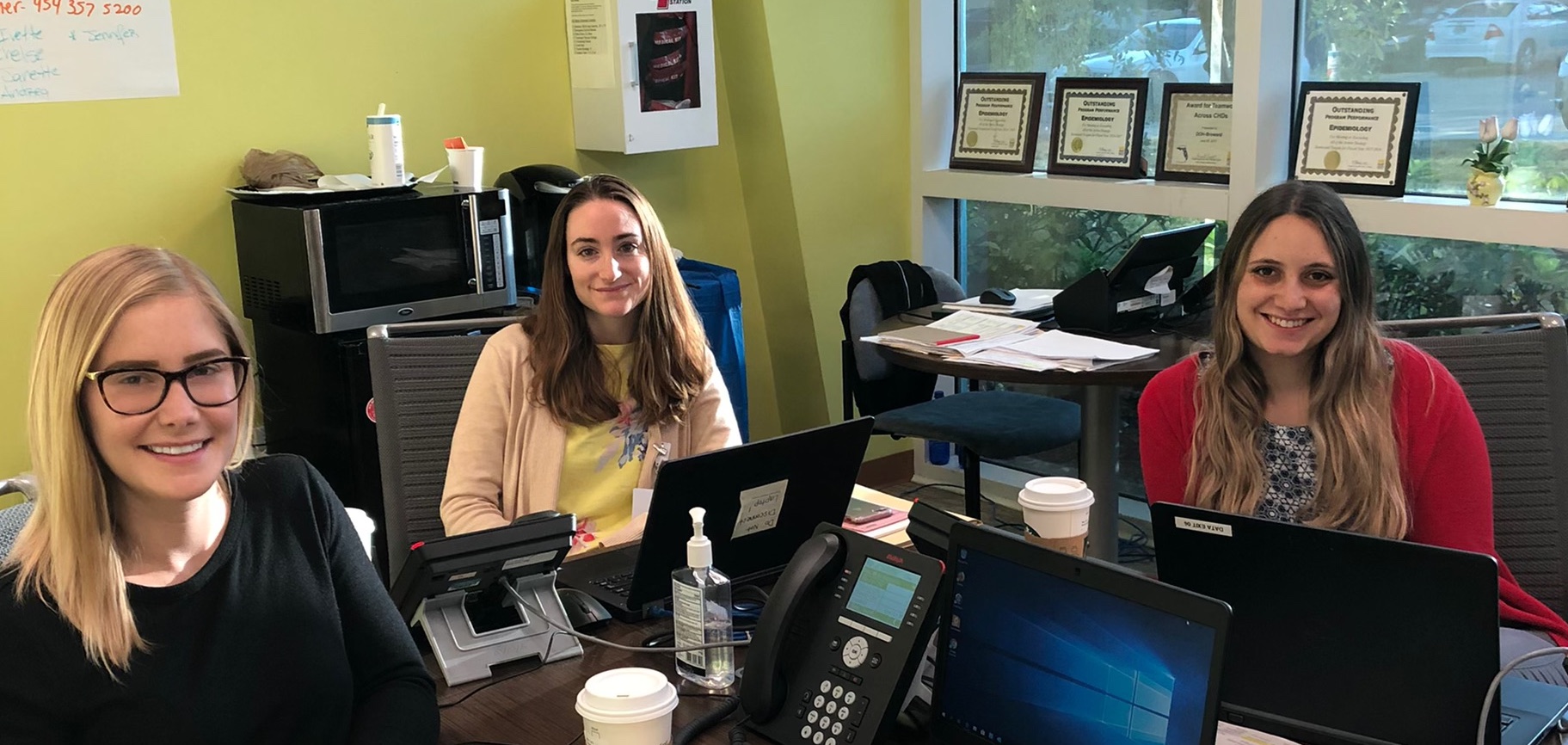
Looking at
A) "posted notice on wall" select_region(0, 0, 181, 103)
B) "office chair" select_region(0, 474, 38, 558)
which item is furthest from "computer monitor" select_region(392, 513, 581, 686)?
"posted notice on wall" select_region(0, 0, 181, 103)

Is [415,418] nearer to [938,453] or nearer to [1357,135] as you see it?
[1357,135]

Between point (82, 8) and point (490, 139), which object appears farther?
point (490, 139)

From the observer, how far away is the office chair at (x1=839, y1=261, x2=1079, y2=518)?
11.6 feet

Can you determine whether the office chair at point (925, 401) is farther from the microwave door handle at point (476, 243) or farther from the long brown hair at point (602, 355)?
the long brown hair at point (602, 355)

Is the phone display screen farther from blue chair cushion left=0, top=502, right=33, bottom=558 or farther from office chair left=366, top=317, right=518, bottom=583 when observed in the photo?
office chair left=366, top=317, right=518, bottom=583

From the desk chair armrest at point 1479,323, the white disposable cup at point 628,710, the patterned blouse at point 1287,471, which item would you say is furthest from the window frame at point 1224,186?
the white disposable cup at point 628,710

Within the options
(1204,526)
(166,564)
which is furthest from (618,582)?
(1204,526)

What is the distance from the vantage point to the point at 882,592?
1.55 meters

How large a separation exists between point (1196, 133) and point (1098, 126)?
0.35 metres

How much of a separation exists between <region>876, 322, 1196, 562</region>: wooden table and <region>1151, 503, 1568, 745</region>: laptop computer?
5.12ft

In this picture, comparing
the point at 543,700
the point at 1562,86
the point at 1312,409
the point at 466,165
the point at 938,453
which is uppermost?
the point at 1562,86

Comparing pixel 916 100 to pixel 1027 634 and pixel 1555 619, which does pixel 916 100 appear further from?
pixel 1027 634

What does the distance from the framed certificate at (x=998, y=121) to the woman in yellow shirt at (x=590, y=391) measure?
2249mm

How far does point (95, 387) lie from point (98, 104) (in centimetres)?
234
